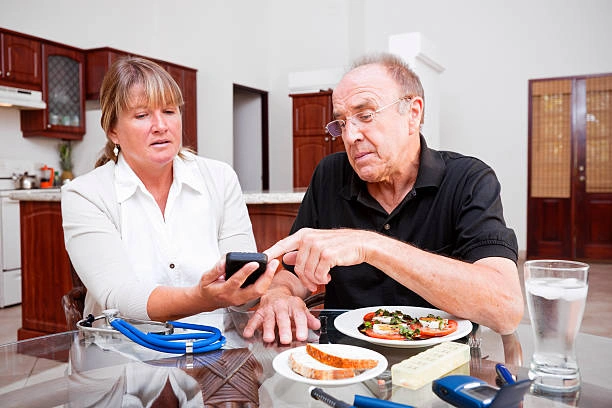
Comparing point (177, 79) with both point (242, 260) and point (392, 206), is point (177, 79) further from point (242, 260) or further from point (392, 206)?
point (242, 260)

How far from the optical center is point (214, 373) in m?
0.91

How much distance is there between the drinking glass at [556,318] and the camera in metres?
0.82

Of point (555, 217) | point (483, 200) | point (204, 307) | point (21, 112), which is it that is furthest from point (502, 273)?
point (555, 217)

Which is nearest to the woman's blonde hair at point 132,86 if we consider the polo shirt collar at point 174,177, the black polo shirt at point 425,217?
the polo shirt collar at point 174,177

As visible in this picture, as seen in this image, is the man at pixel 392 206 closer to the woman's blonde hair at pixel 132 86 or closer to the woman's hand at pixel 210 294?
the woman's hand at pixel 210 294

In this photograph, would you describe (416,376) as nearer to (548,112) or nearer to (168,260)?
(168,260)

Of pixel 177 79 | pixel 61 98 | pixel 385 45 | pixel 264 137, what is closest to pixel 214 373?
pixel 61 98

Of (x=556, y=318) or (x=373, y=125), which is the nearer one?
(x=556, y=318)

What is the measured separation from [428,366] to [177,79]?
646cm

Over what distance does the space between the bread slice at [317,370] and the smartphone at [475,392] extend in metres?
0.13

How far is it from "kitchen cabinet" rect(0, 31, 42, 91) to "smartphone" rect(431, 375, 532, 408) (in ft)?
16.9

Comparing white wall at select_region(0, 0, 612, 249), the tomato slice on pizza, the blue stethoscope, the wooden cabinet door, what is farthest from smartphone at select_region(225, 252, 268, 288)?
the wooden cabinet door

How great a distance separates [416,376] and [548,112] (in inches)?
288

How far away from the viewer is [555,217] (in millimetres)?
7320
